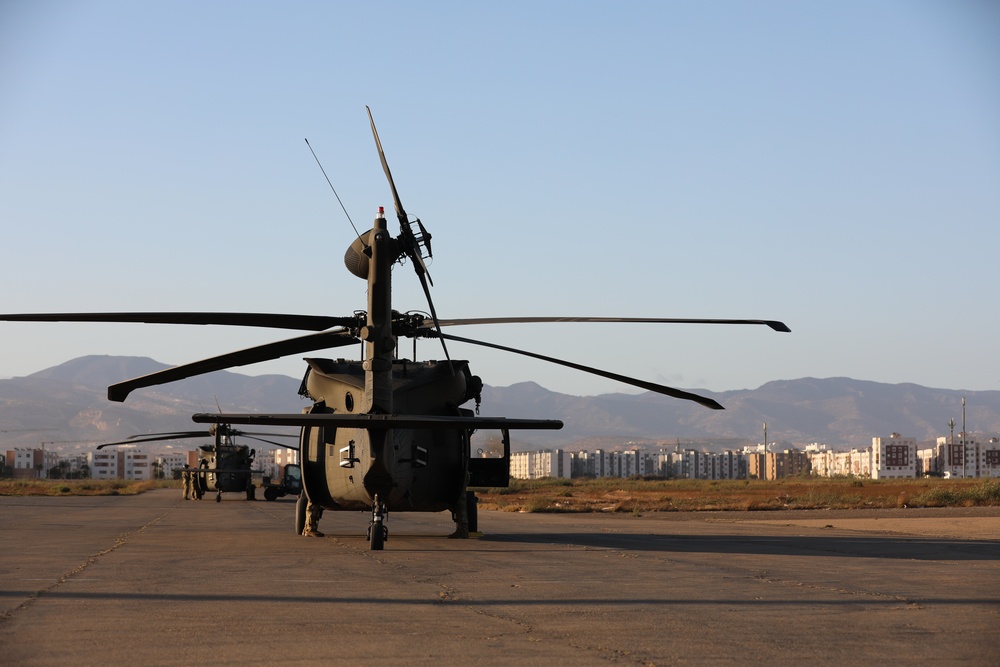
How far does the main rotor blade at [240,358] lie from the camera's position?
578 inches

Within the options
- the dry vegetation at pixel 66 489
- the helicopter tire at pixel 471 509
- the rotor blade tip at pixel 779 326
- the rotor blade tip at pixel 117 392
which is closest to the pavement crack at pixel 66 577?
the rotor blade tip at pixel 117 392

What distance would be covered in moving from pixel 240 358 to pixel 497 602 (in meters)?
6.38

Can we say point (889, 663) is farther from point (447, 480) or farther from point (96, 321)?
point (447, 480)

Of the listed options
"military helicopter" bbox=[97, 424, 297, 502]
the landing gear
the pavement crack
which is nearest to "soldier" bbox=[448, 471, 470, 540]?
the landing gear

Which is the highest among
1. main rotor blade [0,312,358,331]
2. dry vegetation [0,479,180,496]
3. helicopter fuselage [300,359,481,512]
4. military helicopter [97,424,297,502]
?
main rotor blade [0,312,358,331]

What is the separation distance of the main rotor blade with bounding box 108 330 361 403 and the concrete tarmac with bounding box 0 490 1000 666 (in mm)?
2437

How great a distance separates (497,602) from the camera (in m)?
11.2

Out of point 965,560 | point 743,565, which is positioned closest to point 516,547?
point 743,565

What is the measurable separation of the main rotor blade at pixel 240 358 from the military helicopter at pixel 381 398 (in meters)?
0.02

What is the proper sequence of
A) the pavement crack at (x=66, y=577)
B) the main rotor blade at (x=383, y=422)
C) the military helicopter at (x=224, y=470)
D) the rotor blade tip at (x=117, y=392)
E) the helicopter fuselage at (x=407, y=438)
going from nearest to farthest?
the pavement crack at (x=66, y=577) < the rotor blade tip at (x=117, y=392) < the main rotor blade at (x=383, y=422) < the helicopter fuselage at (x=407, y=438) < the military helicopter at (x=224, y=470)

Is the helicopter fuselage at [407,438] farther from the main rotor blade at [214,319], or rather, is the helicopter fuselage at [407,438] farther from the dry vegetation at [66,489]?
the dry vegetation at [66,489]

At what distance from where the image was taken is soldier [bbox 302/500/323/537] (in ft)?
72.9

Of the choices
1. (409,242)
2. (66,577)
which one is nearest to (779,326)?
(409,242)

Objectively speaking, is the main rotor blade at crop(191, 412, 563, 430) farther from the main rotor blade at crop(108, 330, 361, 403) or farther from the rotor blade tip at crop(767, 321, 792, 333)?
the rotor blade tip at crop(767, 321, 792, 333)
